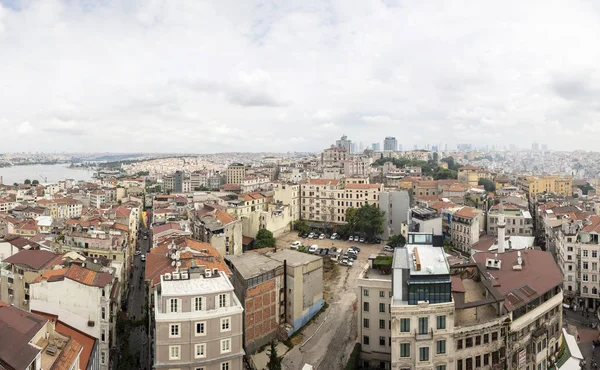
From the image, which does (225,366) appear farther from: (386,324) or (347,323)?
(347,323)

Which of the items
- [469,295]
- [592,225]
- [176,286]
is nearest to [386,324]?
[469,295]

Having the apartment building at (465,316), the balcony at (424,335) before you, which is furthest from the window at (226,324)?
the balcony at (424,335)

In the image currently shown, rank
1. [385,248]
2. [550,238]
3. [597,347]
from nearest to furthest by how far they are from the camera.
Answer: [597,347]
[550,238]
[385,248]

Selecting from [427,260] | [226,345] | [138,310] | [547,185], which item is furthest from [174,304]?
[547,185]

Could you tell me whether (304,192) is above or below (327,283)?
above

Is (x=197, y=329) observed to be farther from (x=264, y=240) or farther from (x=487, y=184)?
(x=487, y=184)

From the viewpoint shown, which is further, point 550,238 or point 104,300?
point 550,238
